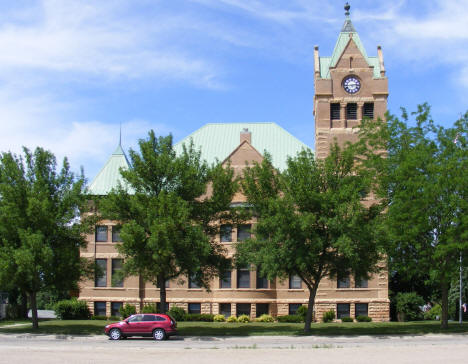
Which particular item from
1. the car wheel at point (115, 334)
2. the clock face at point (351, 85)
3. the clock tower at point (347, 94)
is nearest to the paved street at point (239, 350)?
the car wheel at point (115, 334)

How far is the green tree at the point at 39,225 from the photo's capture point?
3331 centimetres

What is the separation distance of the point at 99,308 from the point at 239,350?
1173 inches

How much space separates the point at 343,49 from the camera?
52125 millimetres

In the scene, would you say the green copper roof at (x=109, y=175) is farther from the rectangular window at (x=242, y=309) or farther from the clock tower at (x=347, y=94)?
the clock tower at (x=347, y=94)

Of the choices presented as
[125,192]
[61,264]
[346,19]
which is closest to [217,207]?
[125,192]

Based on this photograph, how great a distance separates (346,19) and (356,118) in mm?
10017

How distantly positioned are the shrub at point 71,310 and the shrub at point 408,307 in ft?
88.0

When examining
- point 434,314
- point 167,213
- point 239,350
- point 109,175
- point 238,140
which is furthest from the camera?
point 238,140

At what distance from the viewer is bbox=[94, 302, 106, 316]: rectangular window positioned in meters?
51.8

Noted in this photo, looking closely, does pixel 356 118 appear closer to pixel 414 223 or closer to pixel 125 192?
pixel 414 223

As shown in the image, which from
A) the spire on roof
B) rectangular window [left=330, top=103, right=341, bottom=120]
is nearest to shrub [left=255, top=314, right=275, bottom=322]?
rectangular window [left=330, top=103, right=341, bottom=120]

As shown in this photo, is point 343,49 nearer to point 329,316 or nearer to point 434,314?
point 329,316

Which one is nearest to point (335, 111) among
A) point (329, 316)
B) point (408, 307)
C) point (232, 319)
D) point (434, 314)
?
point (329, 316)

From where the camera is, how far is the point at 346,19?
54219 millimetres
